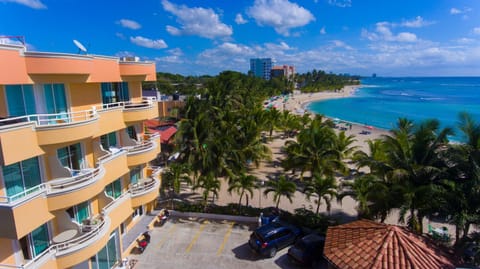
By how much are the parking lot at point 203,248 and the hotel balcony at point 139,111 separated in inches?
309

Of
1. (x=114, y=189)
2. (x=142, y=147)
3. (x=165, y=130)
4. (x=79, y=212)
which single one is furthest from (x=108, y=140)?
(x=165, y=130)

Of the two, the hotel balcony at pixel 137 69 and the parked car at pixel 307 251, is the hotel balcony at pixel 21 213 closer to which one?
the hotel balcony at pixel 137 69

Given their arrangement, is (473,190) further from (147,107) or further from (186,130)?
(186,130)

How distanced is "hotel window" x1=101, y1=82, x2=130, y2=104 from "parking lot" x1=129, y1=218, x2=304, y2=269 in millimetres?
8995

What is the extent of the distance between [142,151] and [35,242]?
6.91m

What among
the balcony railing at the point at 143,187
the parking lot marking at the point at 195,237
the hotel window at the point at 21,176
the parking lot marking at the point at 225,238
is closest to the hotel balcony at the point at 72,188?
the hotel window at the point at 21,176

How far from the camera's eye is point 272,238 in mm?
16594

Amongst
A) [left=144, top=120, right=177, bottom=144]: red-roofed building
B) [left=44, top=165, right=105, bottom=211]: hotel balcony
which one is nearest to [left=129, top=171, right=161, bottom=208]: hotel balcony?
[left=44, top=165, right=105, bottom=211]: hotel balcony

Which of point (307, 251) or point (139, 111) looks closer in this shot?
point (307, 251)

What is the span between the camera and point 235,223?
2047cm

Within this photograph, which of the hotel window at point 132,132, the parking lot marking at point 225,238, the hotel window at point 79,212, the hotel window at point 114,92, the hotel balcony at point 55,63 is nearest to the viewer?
the hotel balcony at point 55,63

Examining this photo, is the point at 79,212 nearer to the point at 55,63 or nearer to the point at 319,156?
the point at 55,63

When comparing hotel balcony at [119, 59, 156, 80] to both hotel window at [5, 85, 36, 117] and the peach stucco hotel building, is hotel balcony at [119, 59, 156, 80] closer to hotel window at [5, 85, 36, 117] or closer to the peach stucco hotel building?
the peach stucco hotel building

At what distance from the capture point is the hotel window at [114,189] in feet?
53.2
